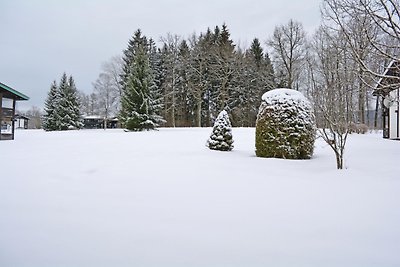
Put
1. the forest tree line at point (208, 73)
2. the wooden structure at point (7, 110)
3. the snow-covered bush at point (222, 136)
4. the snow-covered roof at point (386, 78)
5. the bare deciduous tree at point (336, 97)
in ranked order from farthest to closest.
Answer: the forest tree line at point (208, 73)
the wooden structure at point (7, 110)
the snow-covered bush at point (222, 136)
the bare deciduous tree at point (336, 97)
the snow-covered roof at point (386, 78)

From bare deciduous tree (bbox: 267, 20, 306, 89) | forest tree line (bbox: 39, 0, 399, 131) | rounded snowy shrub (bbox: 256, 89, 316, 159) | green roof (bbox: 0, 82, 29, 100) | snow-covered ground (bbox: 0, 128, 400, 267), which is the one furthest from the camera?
bare deciduous tree (bbox: 267, 20, 306, 89)

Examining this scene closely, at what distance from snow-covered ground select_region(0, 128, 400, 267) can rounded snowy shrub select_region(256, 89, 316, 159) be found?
1.60m

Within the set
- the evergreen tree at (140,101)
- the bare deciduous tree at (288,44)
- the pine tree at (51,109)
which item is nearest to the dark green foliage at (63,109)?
the pine tree at (51,109)

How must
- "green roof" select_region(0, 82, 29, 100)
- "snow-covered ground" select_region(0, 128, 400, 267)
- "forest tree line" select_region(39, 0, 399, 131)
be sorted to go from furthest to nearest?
"forest tree line" select_region(39, 0, 399, 131), "green roof" select_region(0, 82, 29, 100), "snow-covered ground" select_region(0, 128, 400, 267)

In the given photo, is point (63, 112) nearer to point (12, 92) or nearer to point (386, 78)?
point (12, 92)

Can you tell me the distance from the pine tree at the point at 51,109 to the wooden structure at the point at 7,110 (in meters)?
13.6

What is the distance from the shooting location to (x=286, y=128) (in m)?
8.66

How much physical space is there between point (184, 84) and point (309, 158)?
80.3ft

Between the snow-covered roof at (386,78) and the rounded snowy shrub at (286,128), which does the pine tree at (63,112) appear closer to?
the rounded snowy shrub at (286,128)

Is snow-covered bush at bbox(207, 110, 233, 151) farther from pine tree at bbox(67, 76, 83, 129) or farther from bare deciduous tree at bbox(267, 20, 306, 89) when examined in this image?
pine tree at bbox(67, 76, 83, 129)

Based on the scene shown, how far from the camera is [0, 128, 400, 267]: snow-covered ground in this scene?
114 inches

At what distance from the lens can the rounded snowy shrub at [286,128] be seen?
340 inches

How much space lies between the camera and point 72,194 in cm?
502

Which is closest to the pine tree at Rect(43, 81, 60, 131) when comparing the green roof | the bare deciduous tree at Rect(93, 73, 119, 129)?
the bare deciduous tree at Rect(93, 73, 119, 129)
